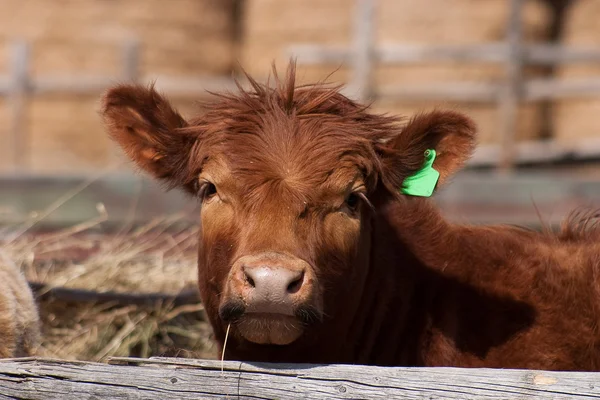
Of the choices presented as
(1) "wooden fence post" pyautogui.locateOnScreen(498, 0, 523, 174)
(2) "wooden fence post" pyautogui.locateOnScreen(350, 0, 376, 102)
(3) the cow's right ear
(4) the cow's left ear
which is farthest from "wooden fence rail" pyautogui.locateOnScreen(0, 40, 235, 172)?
(4) the cow's left ear

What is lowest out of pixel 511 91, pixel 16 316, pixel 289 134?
pixel 511 91

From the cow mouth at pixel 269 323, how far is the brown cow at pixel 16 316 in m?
1.02

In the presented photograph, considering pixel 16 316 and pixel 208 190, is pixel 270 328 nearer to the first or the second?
pixel 208 190

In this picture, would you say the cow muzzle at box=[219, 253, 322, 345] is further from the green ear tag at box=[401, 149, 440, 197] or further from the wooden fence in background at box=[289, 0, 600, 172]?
the wooden fence in background at box=[289, 0, 600, 172]

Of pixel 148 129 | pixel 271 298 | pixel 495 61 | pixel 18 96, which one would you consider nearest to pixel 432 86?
pixel 495 61

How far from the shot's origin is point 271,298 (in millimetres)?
3152

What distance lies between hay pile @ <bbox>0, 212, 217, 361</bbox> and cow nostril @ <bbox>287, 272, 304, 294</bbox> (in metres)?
1.82

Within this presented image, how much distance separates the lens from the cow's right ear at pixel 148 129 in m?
3.91

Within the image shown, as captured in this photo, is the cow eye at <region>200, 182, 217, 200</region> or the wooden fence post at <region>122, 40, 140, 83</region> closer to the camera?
the cow eye at <region>200, 182, 217, 200</region>

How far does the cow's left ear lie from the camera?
3887mm

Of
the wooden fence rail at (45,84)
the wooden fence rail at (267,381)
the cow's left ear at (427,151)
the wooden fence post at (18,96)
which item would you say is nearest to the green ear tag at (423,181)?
the cow's left ear at (427,151)

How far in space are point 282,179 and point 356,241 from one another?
417mm

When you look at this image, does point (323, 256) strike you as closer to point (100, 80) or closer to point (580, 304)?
point (580, 304)

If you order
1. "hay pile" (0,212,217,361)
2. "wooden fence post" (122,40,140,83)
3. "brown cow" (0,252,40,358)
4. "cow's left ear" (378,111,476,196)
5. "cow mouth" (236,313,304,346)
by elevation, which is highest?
"cow's left ear" (378,111,476,196)
